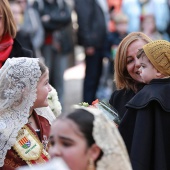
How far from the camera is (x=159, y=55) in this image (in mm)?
4566

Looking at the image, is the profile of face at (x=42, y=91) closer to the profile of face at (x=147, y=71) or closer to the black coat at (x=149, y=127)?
the black coat at (x=149, y=127)

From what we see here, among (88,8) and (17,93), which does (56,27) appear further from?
(17,93)

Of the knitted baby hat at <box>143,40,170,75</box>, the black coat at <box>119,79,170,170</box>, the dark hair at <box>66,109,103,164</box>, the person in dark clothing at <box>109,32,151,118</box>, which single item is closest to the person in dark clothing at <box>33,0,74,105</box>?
the person in dark clothing at <box>109,32,151,118</box>

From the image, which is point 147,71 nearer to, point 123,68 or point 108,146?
point 123,68

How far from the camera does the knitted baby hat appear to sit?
14.9ft

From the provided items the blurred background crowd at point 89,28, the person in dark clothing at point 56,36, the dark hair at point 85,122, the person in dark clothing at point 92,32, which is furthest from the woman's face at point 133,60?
the person in dark clothing at point 92,32

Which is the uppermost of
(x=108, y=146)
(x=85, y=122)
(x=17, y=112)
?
(x=85, y=122)

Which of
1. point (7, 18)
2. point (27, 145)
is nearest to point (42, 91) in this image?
point (27, 145)

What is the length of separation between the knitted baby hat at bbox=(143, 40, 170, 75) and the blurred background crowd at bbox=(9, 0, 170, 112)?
4.39m

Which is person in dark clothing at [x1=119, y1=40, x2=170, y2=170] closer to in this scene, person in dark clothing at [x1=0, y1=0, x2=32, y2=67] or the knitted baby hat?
the knitted baby hat

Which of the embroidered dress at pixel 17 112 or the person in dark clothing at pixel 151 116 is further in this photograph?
the person in dark clothing at pixel 151 116

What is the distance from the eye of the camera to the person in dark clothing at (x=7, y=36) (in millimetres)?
5400

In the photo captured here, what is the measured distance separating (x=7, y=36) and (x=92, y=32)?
176 inches

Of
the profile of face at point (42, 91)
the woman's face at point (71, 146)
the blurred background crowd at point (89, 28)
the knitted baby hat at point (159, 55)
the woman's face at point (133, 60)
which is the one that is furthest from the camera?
the blurred background crowd at point (89, 28)
